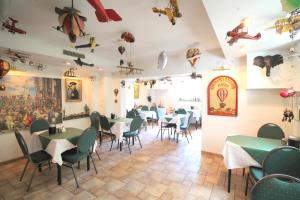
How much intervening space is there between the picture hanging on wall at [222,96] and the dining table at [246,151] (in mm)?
1120

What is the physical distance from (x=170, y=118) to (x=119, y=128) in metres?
1.69

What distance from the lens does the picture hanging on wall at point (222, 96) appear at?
3.47 metres

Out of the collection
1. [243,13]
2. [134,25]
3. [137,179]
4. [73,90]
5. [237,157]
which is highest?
[134,25]

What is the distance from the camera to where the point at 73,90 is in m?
4.88

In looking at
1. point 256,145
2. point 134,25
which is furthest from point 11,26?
point 256,145

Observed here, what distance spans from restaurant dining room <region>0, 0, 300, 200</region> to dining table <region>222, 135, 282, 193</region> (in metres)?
0.01

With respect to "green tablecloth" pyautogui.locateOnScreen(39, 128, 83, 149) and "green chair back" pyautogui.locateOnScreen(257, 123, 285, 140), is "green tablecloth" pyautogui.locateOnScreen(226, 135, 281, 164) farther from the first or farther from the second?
"green tablecloth" pyautogui.locateOnScreen(39, 128, 83, 149)

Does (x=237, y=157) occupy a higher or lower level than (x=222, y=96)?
lower

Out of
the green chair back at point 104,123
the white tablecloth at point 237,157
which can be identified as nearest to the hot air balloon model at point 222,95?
the white tablecloth at point 237,157

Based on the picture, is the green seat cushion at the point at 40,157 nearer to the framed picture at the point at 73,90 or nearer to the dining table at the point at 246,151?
the framed picture at the point at 73,90

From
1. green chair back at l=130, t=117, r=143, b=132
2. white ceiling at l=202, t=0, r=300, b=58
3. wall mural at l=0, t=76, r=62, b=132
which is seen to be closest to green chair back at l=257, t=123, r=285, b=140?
white ceiling at l=202, t=0, r=300, b=58

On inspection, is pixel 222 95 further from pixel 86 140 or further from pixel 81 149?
pixel 81 149

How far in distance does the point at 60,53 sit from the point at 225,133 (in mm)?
3922

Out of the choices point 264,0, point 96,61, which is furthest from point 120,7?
point 96,61
